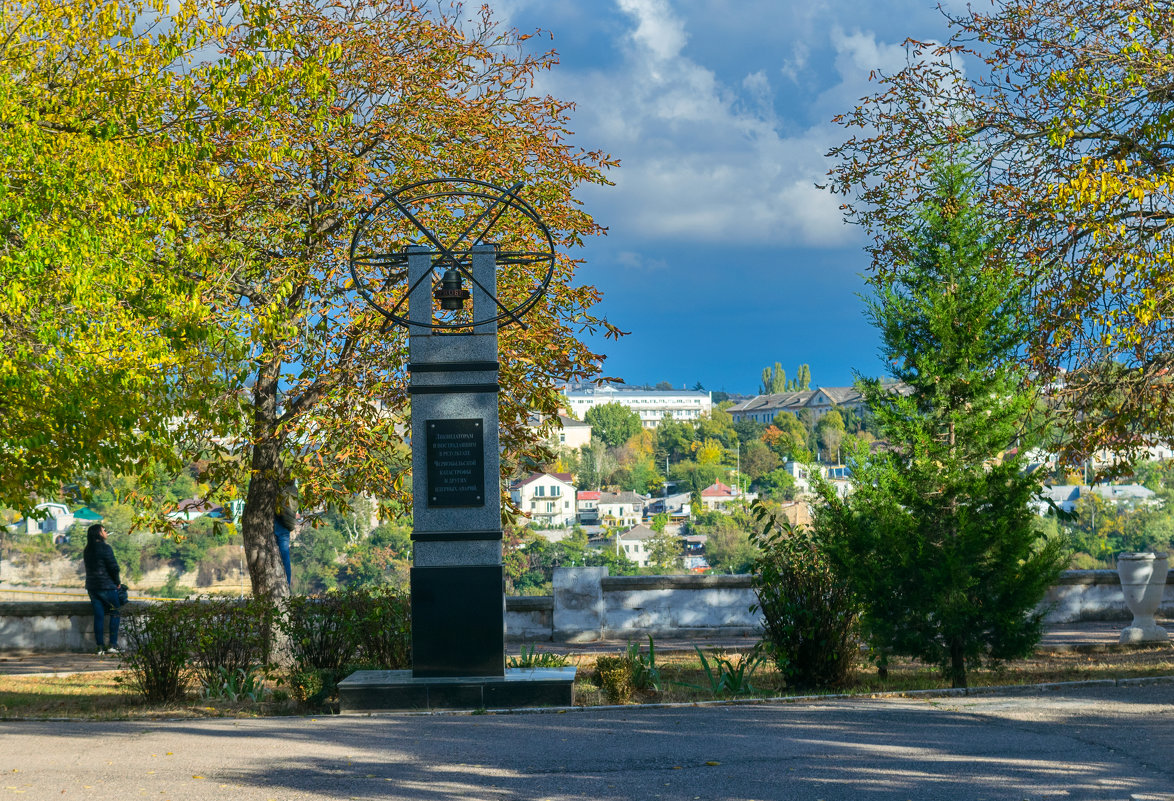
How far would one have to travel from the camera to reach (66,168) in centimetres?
Answer: 931

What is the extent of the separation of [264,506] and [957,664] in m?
7.98

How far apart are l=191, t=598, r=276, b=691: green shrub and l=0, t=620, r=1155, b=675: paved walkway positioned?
3736mm

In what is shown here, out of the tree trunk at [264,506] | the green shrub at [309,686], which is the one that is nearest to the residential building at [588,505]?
the tree trunk at [264,506]

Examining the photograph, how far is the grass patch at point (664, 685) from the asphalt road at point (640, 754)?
69cm

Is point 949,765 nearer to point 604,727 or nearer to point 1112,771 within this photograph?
point 1112,771

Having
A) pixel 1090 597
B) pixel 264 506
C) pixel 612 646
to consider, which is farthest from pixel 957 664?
pixel 264 506

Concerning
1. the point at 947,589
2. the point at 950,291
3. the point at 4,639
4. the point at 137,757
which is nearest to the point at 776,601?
the point at 947,589

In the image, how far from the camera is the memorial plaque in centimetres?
877

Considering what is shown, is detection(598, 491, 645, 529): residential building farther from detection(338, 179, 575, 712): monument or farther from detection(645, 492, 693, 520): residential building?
detection(338, 179, 575, 712): monument

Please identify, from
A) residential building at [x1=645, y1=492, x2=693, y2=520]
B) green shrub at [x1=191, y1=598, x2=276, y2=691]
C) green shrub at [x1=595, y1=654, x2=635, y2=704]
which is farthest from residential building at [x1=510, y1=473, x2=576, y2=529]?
green shrub at [x1=595, y1=654, x2=635, y2=704]

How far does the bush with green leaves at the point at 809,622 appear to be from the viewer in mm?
9164

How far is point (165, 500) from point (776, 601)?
7316 millimetres

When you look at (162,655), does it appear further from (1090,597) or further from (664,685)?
(1090,597)

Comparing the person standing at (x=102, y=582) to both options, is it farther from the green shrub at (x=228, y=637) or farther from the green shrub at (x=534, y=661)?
the green shrub at (x=534, y=661)
